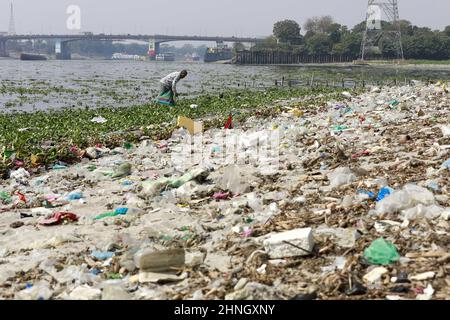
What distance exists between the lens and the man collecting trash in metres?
13.8

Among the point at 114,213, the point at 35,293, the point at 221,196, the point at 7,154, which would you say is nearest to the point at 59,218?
the point at 114,213

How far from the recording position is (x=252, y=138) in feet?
28.0

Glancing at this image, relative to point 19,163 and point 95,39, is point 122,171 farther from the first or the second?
point 95,39

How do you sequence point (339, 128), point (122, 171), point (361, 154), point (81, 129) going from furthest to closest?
point (81, 129)
point (339, 128)
point (122, 171)
point (361, 154)

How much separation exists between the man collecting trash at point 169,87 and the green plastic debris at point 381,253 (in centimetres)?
→ 1070

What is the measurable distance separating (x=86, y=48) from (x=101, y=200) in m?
155

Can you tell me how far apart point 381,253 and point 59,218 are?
10.3ft

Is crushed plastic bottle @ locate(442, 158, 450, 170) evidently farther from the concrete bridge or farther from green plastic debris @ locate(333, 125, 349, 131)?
the concrete bridge

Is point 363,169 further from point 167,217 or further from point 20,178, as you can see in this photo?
point 20,178

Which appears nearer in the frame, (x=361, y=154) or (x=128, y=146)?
(x=361, y=154)

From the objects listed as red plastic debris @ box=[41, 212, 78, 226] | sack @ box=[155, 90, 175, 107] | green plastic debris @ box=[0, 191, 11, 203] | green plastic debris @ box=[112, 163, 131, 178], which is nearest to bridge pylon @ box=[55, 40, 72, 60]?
sack @ box=[155, 90, 175, 107]

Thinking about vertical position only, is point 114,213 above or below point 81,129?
below

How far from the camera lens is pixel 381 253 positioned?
133 inches

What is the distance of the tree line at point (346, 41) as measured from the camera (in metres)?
87.4
